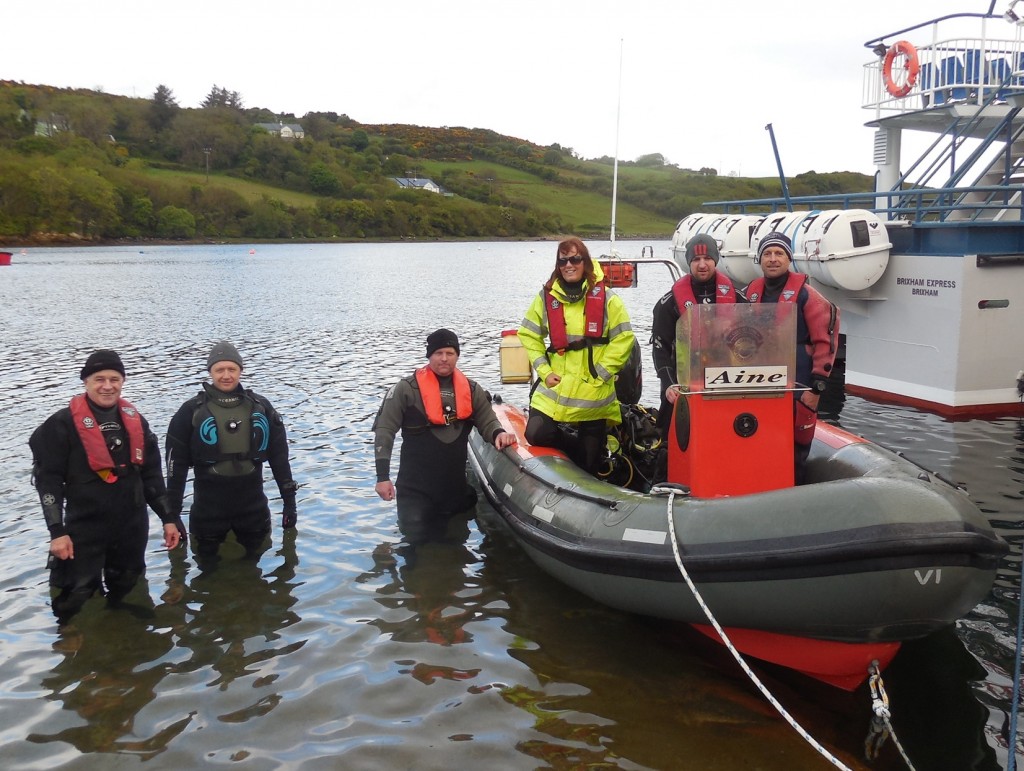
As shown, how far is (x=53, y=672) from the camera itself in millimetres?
4438

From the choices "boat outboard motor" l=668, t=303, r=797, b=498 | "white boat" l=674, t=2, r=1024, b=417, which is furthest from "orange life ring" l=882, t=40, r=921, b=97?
"boat outboard motor" l=668, t=303, r=797, b=498

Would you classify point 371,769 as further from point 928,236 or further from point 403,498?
point 928,236

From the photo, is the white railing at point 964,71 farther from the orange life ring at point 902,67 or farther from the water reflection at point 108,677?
the water reflection at point 108,677

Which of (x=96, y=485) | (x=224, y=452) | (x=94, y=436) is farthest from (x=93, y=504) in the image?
(x=224, y=452)

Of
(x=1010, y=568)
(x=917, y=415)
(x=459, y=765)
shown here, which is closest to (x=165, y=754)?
(x=459, y=765)

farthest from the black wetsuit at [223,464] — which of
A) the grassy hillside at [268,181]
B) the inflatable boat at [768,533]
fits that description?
the grassy hillside at [268,181]

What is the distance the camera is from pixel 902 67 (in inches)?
530

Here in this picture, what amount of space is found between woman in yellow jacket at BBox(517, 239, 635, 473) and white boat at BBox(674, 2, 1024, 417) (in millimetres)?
6162

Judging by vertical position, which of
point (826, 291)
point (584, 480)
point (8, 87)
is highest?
point (8, 87)

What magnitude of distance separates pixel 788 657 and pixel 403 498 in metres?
2.80

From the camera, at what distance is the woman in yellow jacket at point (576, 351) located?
5438mm

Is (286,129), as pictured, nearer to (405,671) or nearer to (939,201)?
(939,201)

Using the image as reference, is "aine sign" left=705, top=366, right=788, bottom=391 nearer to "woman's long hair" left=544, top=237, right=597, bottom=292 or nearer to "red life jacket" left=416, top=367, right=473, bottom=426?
"woman's long hair" left=544, top=237, right=597, bottom=292

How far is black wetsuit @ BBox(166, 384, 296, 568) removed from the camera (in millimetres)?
5117
